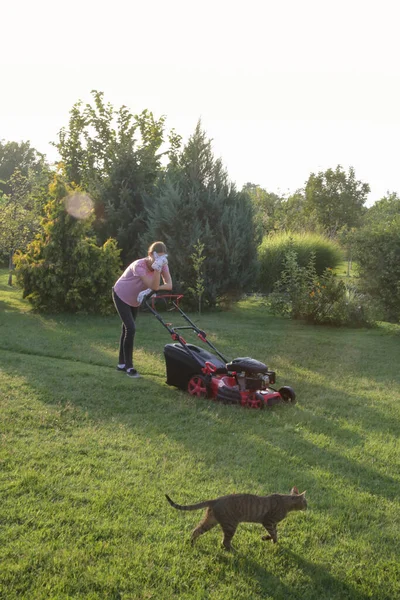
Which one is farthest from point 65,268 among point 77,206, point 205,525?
point 205,525

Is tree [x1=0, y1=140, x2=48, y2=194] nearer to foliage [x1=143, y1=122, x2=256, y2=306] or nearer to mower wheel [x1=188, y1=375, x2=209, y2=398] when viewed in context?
foliage [x1=143, y1=122, x2=256, y2=306]

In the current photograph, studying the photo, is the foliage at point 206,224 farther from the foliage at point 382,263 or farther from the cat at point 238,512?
the cat at point 238,512

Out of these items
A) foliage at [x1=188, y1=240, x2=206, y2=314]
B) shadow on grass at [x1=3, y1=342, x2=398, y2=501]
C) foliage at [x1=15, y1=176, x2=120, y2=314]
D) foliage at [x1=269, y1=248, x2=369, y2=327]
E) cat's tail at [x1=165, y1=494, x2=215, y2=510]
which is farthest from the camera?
foliage at [x1=188, y1=240, x2=206, y2=314]

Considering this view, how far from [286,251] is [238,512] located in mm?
14127

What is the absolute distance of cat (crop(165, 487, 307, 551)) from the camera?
3072 mm

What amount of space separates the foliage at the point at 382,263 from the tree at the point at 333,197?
2248cm

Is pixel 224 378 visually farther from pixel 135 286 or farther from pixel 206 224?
pixel 206 224

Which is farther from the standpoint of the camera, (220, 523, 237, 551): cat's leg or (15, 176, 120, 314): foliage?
(15, 176, 120, 314): foliage

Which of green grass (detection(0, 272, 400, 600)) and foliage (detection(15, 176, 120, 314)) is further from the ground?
foliage (detection(15, 176, 120, 314))

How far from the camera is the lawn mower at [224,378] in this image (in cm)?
577

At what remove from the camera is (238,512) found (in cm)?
310

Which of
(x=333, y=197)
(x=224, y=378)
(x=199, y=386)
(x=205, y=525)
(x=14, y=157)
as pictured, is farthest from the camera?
(x=14, y=157)

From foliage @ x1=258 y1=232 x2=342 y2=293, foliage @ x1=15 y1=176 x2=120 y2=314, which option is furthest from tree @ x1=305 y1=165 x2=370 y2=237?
foliage @ x1=15 y1=176 x2=120 y2=314

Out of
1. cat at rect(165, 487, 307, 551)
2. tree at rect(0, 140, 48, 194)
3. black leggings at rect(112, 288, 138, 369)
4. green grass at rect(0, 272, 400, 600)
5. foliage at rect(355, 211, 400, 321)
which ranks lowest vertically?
green grass at rect(0, 272, 400, 600)
